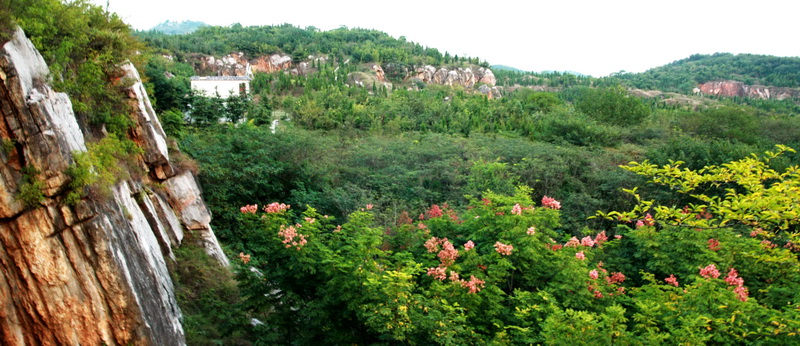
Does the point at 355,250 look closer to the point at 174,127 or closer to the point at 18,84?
the point at 18,84

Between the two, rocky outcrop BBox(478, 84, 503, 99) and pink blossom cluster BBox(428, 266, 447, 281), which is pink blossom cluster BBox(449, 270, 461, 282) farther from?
rocky outcrop BBox(478, 84, 503, 99)

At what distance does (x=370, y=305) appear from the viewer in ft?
17.6

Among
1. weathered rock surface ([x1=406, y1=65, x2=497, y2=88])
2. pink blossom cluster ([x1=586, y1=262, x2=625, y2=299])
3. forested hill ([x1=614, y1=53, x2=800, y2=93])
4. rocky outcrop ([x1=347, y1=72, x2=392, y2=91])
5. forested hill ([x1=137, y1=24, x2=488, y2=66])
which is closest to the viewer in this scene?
pink blossom cluster ([x1=586, y1=262, x2=625, y2=299])

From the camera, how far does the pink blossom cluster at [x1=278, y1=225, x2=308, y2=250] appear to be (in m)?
6.01

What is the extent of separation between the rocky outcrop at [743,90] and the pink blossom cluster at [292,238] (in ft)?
297

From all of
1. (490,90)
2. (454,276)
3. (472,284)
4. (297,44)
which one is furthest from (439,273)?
(297,44)

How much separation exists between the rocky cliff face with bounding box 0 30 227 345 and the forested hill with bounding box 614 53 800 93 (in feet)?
294

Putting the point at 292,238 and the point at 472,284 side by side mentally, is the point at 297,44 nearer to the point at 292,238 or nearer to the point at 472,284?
the point at 292,238

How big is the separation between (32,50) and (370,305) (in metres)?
5.19

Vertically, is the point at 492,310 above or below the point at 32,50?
below

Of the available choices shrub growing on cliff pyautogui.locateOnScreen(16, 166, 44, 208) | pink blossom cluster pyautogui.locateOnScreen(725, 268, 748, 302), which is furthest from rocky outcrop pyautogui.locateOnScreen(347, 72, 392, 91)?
pink blossom cluster pyautogui.locateOnScreen(725, 268, 748, 302)

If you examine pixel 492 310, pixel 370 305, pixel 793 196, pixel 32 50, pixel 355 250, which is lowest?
pixel 492 310

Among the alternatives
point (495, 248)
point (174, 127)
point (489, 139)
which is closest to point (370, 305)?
point (495, 248)

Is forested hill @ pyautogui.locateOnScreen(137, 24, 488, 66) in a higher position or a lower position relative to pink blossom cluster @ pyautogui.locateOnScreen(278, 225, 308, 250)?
higher
